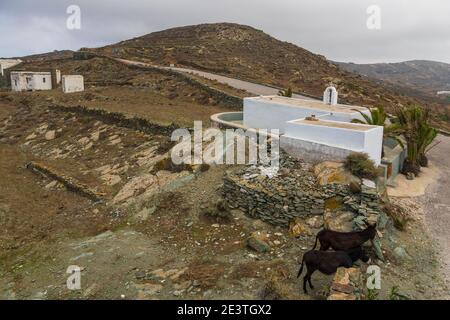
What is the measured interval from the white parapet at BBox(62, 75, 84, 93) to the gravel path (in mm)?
33540

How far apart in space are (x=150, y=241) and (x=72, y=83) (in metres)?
31.6

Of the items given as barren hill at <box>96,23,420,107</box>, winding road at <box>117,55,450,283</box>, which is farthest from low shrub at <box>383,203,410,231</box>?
barren hill at <box>96,23,420,107</box>

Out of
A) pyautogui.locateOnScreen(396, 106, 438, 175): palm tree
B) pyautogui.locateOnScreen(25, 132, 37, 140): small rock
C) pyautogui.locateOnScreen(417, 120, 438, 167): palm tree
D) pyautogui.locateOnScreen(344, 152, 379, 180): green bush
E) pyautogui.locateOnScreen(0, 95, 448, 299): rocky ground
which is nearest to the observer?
pyautogui.locateOnScreen(0, 95, 448, 299): rocky ground

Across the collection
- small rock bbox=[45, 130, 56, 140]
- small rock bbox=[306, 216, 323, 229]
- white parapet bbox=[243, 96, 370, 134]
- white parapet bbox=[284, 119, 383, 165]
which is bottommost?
small rock bbox=[306, 216, 323, 229]

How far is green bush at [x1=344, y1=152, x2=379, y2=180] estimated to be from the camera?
12633 mm

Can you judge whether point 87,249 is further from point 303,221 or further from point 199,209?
point 303,221

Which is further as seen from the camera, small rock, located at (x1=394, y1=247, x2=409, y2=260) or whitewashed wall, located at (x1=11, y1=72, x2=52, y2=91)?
whitewashed wall, located at (x1=11, y1=72, x2=52, y2=91)

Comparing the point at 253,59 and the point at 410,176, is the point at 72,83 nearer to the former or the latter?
the point at 253,59

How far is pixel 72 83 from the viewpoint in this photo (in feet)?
128

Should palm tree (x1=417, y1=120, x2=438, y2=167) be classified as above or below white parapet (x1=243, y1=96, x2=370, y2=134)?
below

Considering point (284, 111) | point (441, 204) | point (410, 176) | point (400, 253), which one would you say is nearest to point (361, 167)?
point (400, 253)

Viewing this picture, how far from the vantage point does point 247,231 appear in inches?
487

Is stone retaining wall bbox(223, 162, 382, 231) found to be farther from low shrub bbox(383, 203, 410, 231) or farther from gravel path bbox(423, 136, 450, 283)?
gravel path bbox(423, 136, 450, 283)
